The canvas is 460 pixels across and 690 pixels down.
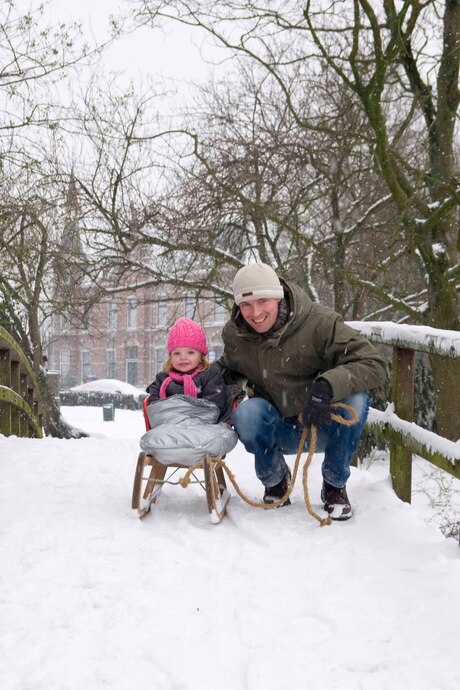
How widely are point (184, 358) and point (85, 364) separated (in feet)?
149

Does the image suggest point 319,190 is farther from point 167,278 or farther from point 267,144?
point 167,278

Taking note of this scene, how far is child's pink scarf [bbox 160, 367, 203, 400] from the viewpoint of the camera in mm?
3443

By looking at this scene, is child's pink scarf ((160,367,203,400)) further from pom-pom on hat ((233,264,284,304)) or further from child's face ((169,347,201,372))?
pom-pom on hat ((233,264,284,304))

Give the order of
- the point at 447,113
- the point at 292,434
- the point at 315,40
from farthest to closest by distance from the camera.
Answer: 1. the point at 447,113
2. the point at 315,40
3. the point at 292,434

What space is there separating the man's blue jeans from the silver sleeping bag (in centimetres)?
12

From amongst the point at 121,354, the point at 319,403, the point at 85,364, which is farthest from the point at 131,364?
the point at 319,403

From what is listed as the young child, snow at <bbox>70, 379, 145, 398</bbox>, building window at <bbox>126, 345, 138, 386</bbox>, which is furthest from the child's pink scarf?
building window at <bbox>126, 345, 138, 386</bbox>

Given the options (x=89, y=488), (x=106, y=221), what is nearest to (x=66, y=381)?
(x=106, y=221)

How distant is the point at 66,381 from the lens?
4472 centimetres

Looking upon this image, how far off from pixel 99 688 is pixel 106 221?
956 centimetres

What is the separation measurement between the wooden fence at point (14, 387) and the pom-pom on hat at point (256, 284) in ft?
11.7

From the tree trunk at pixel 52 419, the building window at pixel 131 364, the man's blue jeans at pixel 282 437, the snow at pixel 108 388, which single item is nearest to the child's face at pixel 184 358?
the man's blue jeans at pixel 282 437

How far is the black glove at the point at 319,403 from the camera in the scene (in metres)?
2.94

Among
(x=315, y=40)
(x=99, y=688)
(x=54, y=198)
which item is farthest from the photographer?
(x=54, y=198)
